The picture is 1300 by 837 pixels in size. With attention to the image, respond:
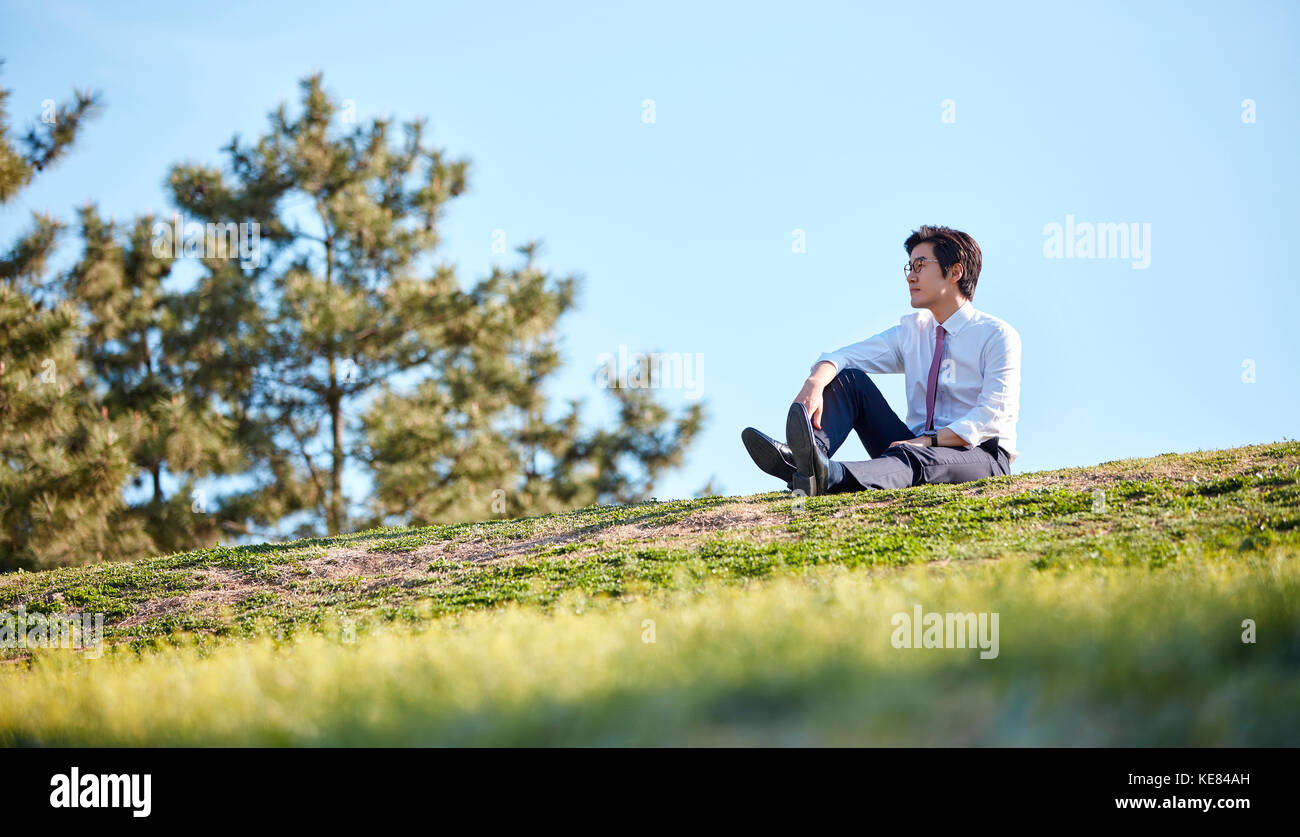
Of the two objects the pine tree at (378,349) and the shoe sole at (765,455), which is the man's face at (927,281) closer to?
the shoe sole at (765,455)

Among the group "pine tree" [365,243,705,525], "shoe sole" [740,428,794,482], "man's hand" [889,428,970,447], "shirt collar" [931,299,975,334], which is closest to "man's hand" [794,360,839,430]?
"shoe sole" [740,428,794,482]

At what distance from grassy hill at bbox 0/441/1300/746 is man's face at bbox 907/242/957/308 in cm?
142

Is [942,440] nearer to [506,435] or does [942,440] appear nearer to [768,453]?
[768,453]

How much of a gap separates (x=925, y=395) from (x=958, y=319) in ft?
2.01

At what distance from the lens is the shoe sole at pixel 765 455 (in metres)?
6.31

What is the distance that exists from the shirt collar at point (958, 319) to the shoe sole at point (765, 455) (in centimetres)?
166

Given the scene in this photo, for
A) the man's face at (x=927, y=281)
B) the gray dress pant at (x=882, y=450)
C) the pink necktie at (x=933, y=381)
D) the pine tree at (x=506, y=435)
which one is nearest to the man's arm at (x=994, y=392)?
the gray dress pant at (x=882, y=450)

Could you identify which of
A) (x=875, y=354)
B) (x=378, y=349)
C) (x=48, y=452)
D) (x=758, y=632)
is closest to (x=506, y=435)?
(x=378, y=349)

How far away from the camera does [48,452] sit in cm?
1495

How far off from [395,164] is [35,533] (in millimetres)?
10164

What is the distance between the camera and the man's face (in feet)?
23.0

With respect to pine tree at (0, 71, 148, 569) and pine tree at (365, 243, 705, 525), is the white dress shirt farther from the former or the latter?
pine tree at (0, 71, 148, 569)
